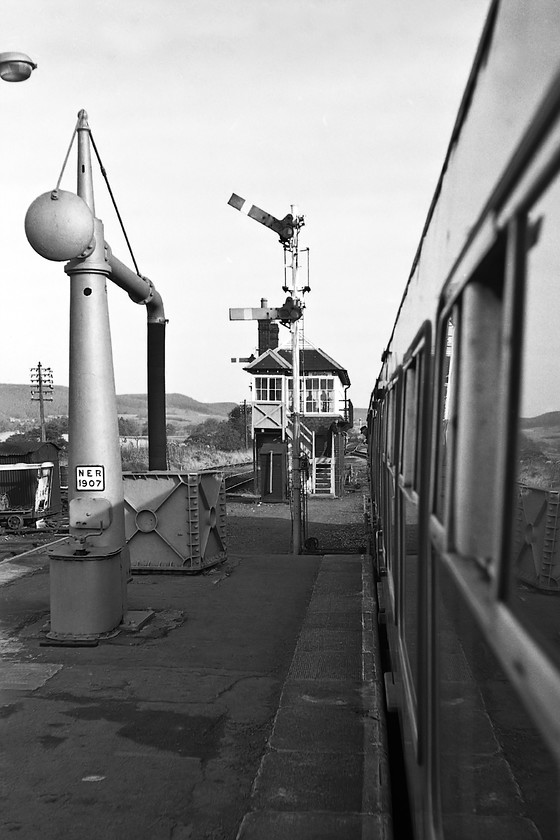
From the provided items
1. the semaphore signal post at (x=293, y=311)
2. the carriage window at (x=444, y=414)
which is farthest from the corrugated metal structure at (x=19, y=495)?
the carriage window at (x=444, y=414)

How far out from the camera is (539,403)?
1297 mm

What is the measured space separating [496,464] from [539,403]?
0.12 meters

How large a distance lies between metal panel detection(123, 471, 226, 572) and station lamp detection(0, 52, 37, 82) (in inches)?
229

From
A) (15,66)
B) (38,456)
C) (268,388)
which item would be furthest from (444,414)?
(268,388)

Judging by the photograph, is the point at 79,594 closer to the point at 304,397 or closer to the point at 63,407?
the point at 304,397

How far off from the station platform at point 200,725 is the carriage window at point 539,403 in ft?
8.52

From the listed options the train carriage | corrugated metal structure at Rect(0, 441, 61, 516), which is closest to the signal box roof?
corrugated metal structure at Rect(0, 441, 61, 516)

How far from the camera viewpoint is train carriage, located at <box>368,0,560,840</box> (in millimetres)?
1179

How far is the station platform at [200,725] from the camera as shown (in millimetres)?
4051

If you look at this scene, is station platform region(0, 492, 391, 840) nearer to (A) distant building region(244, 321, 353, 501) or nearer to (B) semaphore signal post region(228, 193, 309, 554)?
(B) semaphore signal post region(228, 193, 309, 554)

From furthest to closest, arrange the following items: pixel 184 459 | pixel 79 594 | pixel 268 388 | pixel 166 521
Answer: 1. pixel 184 459
2. pixel 268 388
3. pixel 166 521
4. pixel 79 594

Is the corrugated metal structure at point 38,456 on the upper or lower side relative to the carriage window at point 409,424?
lower

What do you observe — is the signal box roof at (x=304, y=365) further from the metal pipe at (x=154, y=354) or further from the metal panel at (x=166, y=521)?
the metal pipe at (x=154, y=354)

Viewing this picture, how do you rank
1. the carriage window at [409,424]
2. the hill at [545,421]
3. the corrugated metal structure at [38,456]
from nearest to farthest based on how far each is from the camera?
the hill at [545,421] → the carriage window at [409,424] → the corrugated metal structure at [38,456]
